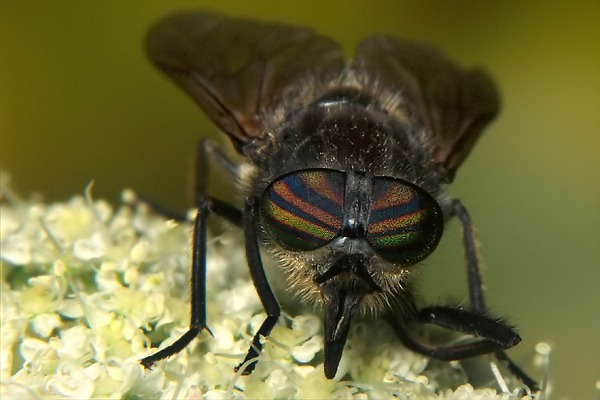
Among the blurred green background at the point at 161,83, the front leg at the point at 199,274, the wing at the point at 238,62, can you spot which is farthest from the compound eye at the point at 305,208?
the blurred green background at the point at 161,83

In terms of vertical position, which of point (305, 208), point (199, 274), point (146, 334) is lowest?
point (146, 334)

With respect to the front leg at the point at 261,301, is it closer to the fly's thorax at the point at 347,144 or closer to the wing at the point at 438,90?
the fly's thorax at the point at 347,144

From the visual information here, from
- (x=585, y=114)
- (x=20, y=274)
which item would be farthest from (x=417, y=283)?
(x=585, y=114)

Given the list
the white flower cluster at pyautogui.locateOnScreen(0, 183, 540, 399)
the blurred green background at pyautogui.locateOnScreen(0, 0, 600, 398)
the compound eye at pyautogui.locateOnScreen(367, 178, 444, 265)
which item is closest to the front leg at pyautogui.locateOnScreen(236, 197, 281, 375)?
the white flower cluster at pyautogui.locateOnScreen(0, 183, 540, 399)

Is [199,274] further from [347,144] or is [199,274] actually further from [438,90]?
[438,90]

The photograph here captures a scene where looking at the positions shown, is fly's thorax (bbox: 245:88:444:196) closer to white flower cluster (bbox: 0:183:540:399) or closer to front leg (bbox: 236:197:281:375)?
front leg (bbox: 236:197:281:375)

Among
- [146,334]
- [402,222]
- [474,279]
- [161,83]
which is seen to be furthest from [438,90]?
[161,83]
